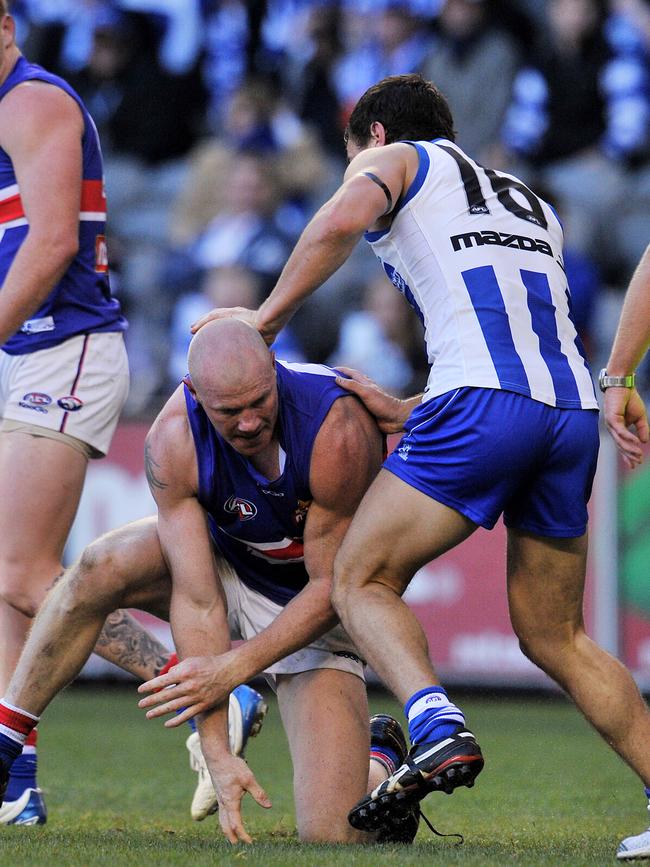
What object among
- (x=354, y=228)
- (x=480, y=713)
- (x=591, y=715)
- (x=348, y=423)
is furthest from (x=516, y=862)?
(x=480, y=713)

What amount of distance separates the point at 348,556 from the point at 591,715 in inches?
32.3

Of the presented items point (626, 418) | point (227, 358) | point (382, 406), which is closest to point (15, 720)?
point (227, 358)

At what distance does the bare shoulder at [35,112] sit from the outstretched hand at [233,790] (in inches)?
82.9

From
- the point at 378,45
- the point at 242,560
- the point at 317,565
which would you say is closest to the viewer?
the point at 317,565

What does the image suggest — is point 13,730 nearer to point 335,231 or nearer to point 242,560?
point 242,560

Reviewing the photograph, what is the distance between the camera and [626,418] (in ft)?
13.1

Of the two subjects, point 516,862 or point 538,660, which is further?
point 538,660

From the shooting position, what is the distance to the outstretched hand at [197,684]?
391cm

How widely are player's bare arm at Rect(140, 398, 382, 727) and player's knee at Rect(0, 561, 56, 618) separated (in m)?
0.80

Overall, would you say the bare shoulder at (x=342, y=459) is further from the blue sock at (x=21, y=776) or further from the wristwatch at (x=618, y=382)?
the blue sock at (x=21, y=776)

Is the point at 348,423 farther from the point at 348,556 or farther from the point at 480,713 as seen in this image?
the point at 480,713

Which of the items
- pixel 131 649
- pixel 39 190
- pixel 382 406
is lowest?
pixel 131 649

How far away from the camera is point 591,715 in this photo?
3.99 m

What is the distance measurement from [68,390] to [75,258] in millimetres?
451
